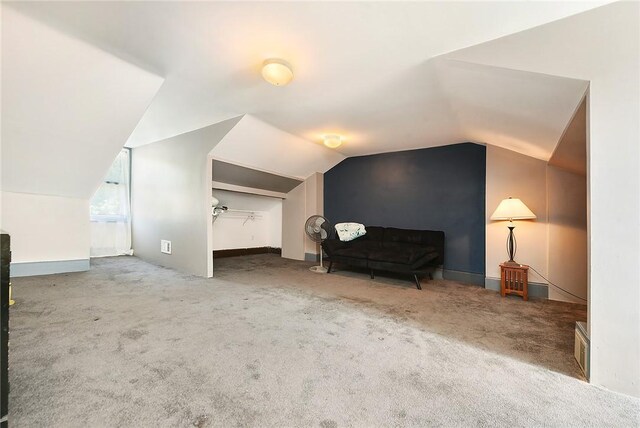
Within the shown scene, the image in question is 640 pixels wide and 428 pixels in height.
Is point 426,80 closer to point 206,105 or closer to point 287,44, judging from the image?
point 287,44

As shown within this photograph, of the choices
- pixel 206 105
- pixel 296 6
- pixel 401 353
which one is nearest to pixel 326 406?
pixel 401 353

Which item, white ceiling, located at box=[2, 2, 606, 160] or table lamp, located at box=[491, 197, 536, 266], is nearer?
white ceiling, located at box=[2, 2, 606, 160]

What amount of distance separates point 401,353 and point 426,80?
2303mm

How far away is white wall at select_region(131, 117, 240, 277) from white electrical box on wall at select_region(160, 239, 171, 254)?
7 centimetres

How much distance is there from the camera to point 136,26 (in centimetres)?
178

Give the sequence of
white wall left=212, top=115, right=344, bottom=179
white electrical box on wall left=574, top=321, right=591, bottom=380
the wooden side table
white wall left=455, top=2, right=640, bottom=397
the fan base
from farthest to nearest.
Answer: the fan base < white wall left=212, top=115, right=344, bottom=179 < the wooden side table < white electrical box on wall left=574, top=321, right=591, bottom=380 < white wall left=455, top=2, right=640, bottom=397

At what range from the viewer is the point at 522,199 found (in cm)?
354

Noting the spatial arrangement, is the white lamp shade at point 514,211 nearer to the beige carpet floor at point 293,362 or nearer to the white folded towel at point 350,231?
the beige carpet floor at point 293,362

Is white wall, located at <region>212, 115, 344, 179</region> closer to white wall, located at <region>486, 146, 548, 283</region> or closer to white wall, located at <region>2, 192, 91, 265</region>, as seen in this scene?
white wall, located at <region>2, 192, 91, 265</region>

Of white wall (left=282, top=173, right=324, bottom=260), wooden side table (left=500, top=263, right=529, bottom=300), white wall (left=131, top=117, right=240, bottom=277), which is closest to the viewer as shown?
wooden side table (left=500, top=263, right=529, bottom=300)

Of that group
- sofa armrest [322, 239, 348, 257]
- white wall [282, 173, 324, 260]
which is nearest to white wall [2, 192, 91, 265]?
white wall [282, 173, 324, 260]

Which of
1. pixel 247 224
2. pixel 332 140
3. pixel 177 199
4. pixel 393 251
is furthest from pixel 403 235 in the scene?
pixel 177 199

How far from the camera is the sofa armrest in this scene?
4360 mm

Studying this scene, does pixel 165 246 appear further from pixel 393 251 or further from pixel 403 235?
pixel 403 235
